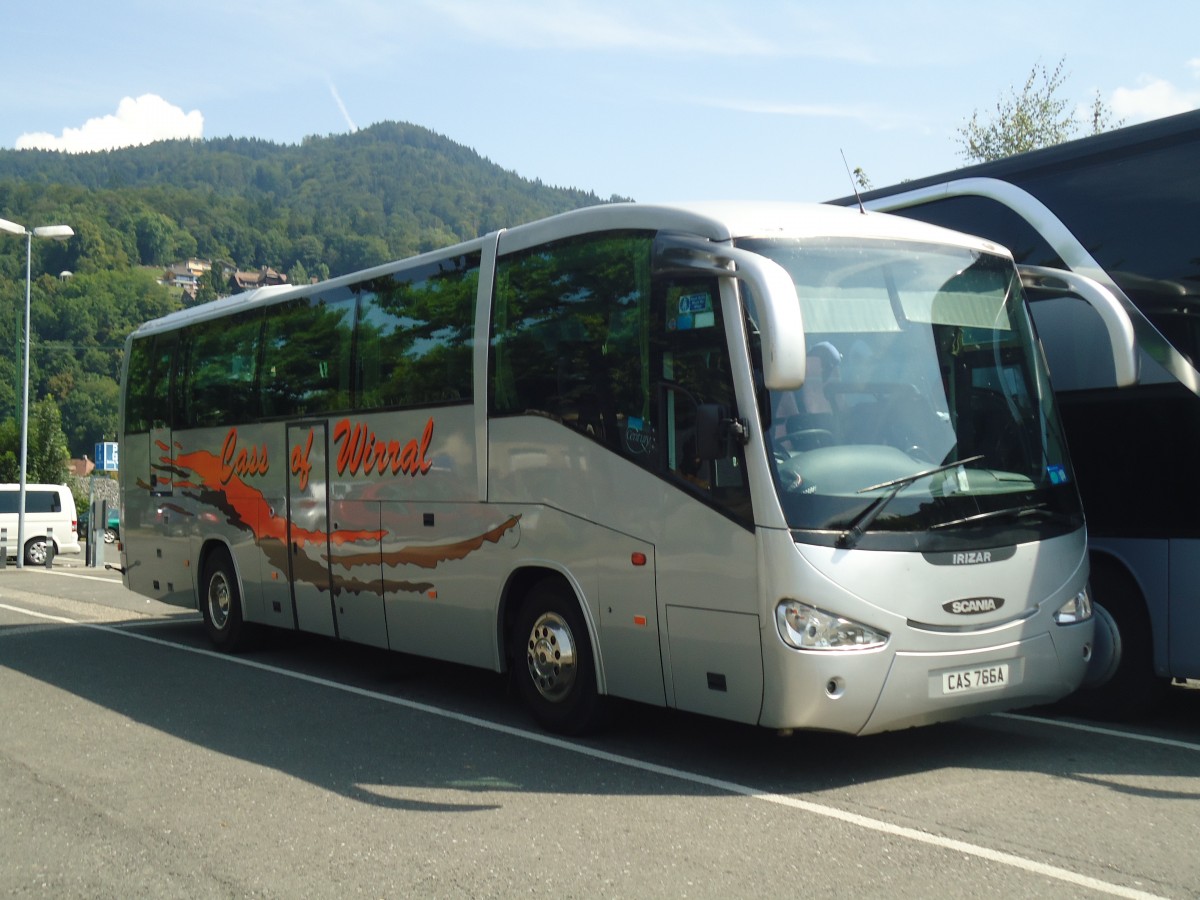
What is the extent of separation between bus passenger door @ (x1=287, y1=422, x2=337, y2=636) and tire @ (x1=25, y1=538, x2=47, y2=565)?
2384 centimetres

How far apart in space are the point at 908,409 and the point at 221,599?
8480 mm

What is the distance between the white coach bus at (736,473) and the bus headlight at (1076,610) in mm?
23

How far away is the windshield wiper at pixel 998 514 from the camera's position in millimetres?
7137

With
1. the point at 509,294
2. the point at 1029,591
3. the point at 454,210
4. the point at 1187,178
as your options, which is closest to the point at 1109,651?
the point at 1029,591

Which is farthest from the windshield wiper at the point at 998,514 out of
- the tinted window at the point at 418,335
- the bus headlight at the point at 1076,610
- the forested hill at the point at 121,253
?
the forested hill at the point at 121,253

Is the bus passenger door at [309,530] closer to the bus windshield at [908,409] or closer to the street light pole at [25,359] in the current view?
the bus windshield at [908,409]

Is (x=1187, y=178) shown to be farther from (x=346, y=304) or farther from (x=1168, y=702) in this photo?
(x=346, y=304)

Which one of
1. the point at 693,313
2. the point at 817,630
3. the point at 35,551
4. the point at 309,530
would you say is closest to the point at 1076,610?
the point at 817,630

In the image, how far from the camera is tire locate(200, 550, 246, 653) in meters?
13.1

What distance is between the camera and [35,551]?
3344cm

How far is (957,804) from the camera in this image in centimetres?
662

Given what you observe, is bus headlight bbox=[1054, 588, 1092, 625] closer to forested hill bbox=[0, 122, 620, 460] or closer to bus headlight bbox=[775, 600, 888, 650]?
bus headlight bbox=[775, 600, 888, 650]

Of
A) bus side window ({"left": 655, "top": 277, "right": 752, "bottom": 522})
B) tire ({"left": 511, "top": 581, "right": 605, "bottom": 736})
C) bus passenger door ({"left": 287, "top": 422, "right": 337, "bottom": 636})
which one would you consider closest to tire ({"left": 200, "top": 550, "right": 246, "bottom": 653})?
bus passenger door ({"left": 287, "top": 422, "right": 337, "bottom": 636})

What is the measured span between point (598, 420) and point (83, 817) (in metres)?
3.56
